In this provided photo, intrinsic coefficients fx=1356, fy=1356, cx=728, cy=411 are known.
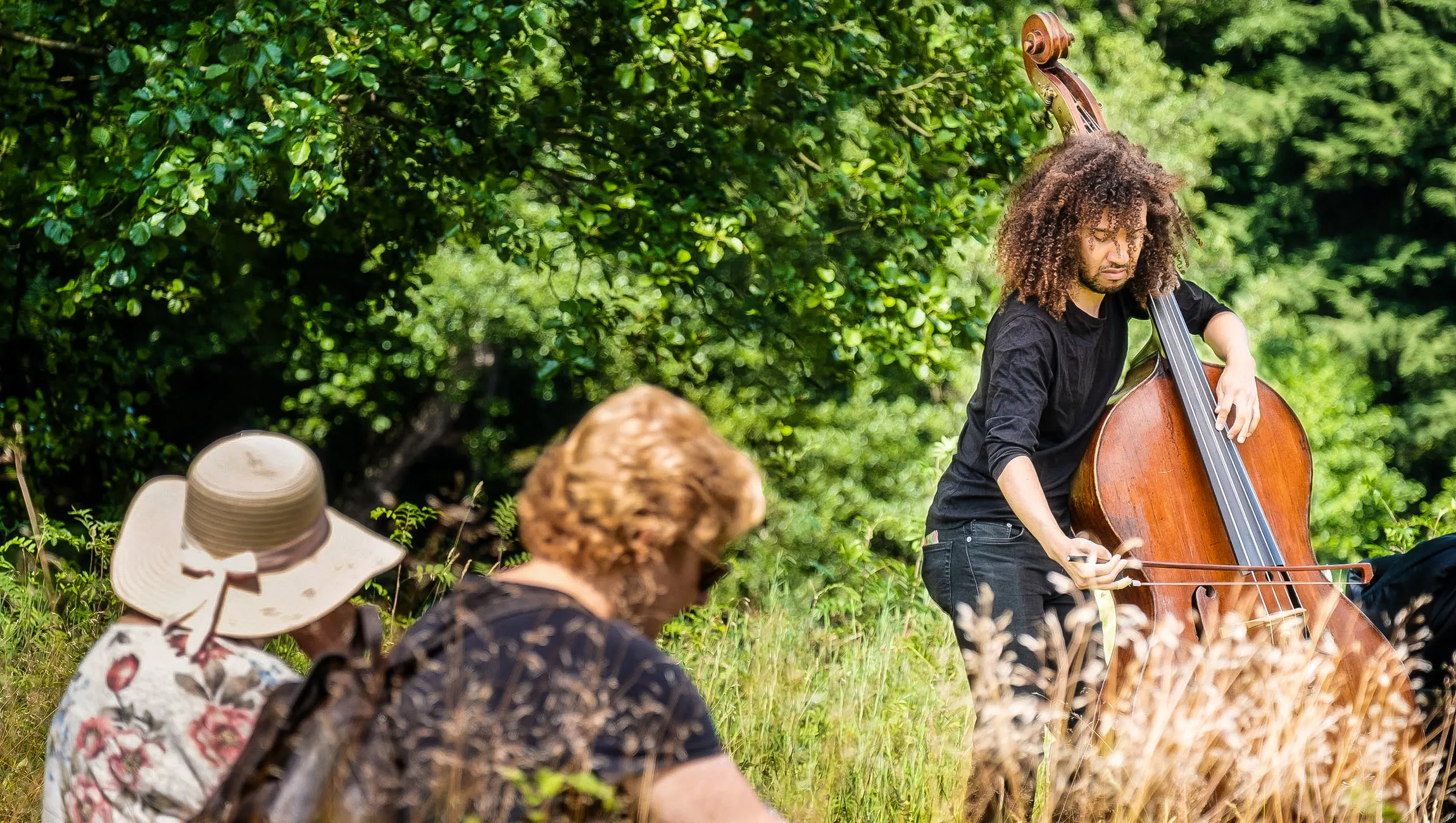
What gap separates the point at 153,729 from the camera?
1.49m

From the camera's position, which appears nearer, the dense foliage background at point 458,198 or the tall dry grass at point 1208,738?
the tall dry grass at point 1208,738

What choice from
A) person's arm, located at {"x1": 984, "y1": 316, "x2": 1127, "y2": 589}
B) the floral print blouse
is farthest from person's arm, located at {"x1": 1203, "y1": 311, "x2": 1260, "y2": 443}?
the floral print blouse

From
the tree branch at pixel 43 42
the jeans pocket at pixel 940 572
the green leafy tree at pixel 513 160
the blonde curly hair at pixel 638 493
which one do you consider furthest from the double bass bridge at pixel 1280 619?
the tree branch at pixel 43 42

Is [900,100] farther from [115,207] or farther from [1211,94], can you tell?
[1211,94]

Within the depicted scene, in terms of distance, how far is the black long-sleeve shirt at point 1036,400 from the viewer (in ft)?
8.03

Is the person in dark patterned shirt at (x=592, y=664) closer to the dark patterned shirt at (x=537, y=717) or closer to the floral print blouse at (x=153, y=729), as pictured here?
the dark patterned shirt at (x=537, y=717)

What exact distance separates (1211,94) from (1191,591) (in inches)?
446

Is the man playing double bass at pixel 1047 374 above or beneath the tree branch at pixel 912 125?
above

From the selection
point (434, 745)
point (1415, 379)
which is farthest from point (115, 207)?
point (1415, 379)

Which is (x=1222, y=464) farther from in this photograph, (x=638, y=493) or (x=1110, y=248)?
(x=638, y=493)

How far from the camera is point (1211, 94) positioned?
12.6 meters

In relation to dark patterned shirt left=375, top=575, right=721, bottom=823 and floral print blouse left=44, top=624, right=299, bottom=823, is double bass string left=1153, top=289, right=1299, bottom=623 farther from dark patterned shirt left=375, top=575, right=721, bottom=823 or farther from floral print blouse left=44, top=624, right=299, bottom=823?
floral print blouse left=44, top=624, right=299, bottom=823

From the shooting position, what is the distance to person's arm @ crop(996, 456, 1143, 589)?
2170 millimetres

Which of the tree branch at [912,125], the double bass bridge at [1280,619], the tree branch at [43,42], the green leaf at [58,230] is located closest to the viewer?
the double bass bridge at [1280,619]
